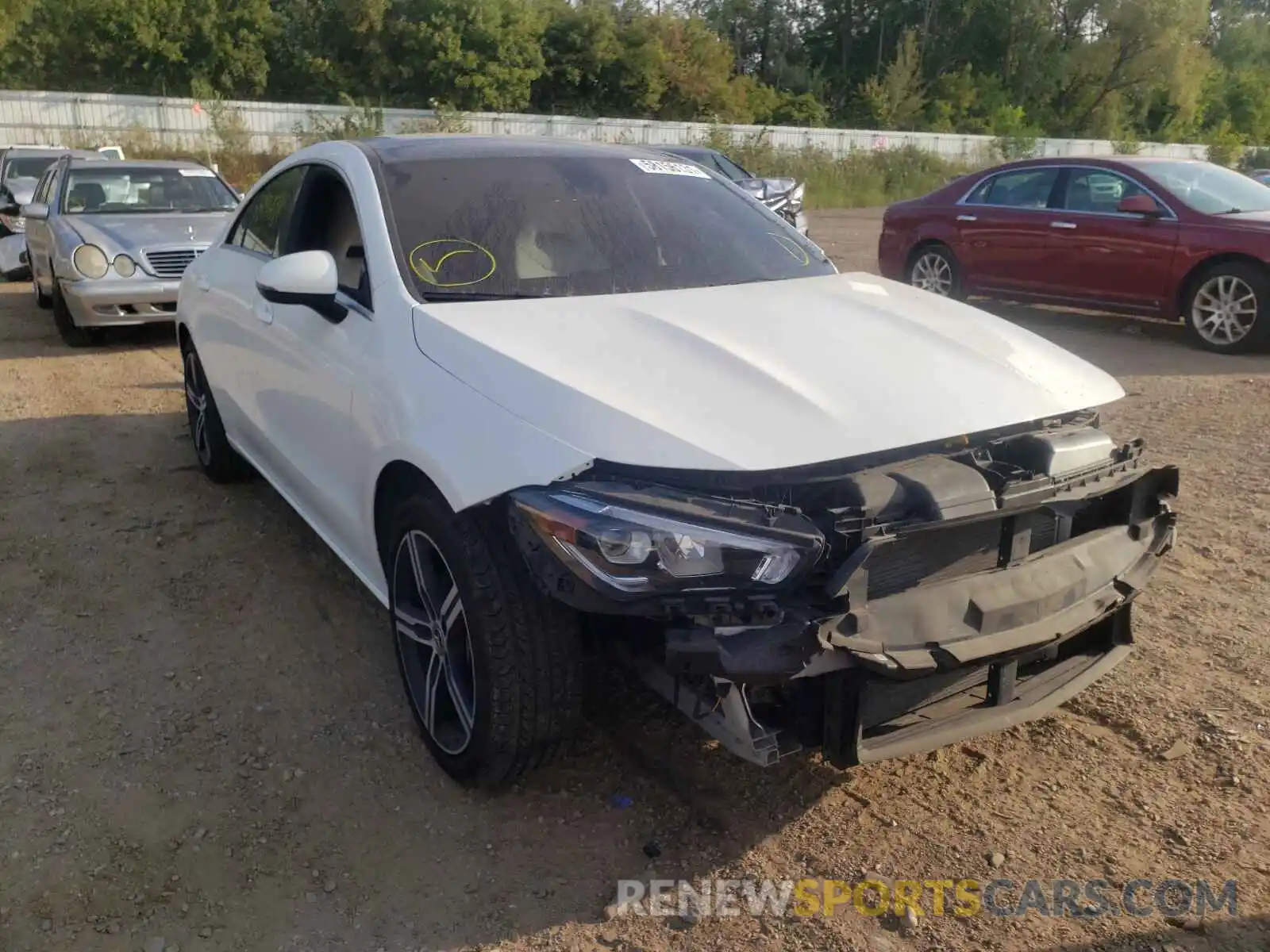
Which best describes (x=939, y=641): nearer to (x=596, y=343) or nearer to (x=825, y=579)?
(x=825, y=579)

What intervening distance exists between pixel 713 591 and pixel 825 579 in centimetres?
25

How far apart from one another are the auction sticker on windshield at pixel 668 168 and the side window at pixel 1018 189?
6.69m

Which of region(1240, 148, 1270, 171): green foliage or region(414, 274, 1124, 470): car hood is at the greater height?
region(414, 274, 1124, 470): car hood

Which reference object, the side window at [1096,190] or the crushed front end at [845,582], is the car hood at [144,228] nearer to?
the side window at [1096,190]

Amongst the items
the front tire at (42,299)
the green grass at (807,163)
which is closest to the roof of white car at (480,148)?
the front tire at (42,299)

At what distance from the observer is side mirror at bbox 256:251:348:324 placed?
3238 millimetres

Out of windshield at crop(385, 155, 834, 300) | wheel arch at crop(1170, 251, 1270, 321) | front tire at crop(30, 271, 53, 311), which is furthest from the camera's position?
front tire at crop(30, 271, 53, 311)

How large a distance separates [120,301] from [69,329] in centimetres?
92

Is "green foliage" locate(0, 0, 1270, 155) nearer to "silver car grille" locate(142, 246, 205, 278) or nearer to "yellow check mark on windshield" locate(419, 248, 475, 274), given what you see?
"silver car grille" locate(142, 246, 205, 278)

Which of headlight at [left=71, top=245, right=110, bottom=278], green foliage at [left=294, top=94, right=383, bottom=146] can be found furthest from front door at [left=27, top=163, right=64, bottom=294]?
green foliage at [left=294, top=94, right=383, bottom=146]

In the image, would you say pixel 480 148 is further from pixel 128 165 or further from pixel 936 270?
pixel 128 165

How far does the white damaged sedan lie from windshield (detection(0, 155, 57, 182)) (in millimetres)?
14693

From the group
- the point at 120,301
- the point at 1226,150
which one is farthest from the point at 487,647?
the point at 1226,150

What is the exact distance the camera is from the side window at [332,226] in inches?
137
